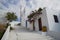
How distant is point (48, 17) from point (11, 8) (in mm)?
19371

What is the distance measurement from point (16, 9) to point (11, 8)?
136 centimetres

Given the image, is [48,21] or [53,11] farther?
[53,11]

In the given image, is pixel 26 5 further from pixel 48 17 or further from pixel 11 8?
pixel 48 17

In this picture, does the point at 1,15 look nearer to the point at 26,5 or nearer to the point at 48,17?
the point at 26,5

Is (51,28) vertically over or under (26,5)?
under

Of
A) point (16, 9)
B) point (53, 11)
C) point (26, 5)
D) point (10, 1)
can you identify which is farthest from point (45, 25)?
point (10, 1)

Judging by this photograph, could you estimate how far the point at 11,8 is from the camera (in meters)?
28.7

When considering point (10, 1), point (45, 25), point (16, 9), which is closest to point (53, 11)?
point (45, 25)

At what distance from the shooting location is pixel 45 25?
11023 millimetres

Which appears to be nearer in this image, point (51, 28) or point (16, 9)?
point (51, 28)

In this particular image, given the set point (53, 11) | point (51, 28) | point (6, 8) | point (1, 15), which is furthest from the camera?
point (6, 8)

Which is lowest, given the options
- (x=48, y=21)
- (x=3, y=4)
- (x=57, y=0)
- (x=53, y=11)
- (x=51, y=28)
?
(x=51, y=28)

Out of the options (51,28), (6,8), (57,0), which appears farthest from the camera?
(6,8)

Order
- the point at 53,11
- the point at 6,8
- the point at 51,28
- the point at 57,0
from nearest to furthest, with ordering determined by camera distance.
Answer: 1. the point at 51,28
2. the point at 53,11
3. the point at 57,0
4. the point at 6,8
